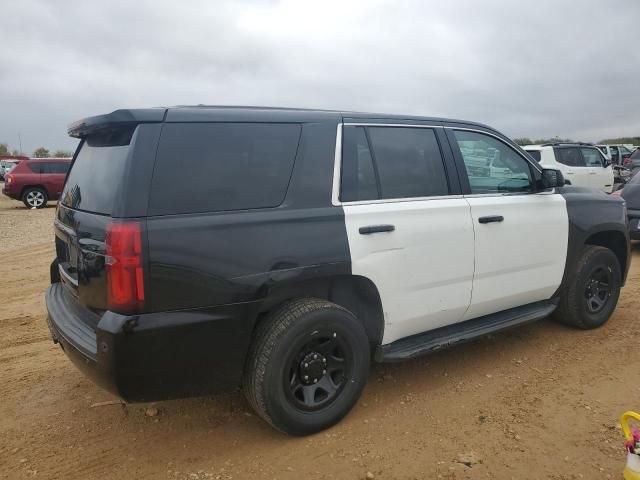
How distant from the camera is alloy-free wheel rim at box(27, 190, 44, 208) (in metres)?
17.2

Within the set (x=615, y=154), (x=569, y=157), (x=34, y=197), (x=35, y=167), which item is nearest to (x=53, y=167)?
(x=35, y=167)

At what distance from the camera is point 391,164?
11.0 feet

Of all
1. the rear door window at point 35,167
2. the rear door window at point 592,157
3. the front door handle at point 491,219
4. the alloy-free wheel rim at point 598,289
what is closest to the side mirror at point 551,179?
the front door handle at point 491,219

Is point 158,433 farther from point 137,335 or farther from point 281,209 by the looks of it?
point 281,209

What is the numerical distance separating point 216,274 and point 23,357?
2.65 meters

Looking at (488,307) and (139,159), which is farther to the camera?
(488,307)

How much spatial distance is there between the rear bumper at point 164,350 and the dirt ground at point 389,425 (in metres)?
0.49

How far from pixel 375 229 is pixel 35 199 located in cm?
1751

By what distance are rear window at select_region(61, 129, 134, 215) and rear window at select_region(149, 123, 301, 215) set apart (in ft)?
0.71

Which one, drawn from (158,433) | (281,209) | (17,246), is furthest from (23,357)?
(17,246)

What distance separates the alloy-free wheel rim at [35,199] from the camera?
17250 mm

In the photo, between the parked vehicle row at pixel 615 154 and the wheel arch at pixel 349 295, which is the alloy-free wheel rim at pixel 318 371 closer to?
the wheel arch at pixel 349 295

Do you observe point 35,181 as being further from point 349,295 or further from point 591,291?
point 591,291

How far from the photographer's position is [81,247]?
2674 mm
